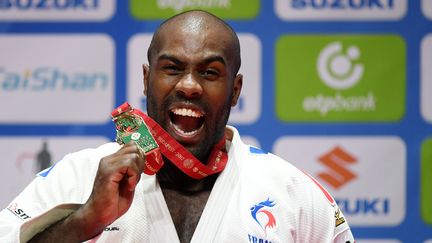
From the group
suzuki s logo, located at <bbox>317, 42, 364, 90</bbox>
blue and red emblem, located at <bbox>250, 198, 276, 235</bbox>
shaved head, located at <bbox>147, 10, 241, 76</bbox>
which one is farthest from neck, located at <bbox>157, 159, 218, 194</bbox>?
suzuki s logo, located at <bbox>317, 42, 364, 90</bbox>

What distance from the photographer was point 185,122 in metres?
1.92

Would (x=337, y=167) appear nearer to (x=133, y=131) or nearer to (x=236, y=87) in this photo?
(x=236, y=87)

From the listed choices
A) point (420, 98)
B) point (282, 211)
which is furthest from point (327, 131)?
point (282, 211)

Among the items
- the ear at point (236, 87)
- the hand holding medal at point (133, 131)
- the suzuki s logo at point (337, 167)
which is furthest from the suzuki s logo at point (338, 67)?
the hand holding medal at point (133, 131)

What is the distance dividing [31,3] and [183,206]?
1.40 metres

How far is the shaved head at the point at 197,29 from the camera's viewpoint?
196 centimetres

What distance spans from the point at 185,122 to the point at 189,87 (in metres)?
0.09

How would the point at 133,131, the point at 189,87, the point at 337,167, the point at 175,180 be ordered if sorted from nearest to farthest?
→ the point at 133,131 → the point at 189,87 → the point at 175,180 → the point at 337,167

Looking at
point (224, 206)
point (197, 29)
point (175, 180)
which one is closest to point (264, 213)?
point (224, 206)

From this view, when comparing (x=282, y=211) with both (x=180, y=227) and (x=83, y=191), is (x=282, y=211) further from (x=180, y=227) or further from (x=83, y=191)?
(x=83, y=191)

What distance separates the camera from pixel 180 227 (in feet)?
6.33

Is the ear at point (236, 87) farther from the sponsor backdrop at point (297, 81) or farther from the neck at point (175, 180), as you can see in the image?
the sponsor backdrop at point (297, 81)

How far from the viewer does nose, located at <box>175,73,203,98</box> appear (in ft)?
6.15

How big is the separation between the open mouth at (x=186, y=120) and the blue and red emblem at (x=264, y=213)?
0.23 metres
